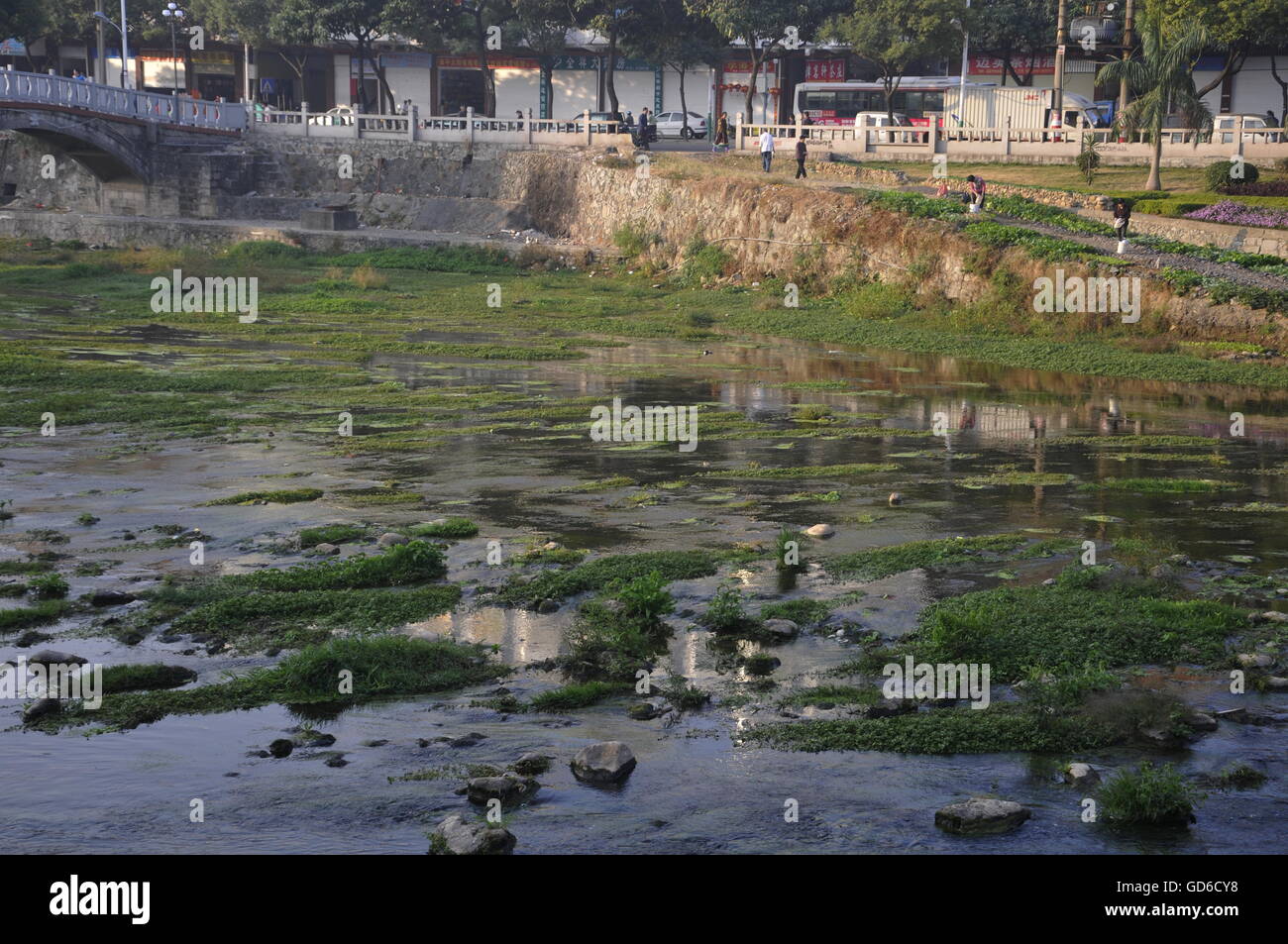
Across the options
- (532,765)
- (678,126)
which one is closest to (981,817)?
(532,765)

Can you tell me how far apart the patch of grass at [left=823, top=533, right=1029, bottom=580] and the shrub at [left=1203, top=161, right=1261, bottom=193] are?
25065 mm

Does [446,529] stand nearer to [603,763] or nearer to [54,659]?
[54,659]

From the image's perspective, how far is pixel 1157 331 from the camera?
31344 mm

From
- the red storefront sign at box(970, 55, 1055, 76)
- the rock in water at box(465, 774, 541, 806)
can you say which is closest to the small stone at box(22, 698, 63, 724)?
the rock in water at box(465, 774, 541, 806)

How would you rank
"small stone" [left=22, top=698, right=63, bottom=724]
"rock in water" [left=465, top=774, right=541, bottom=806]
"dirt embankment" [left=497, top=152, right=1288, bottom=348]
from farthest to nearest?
"dirt embankment" [left=497, top=152, right=1288, bottom=348] → "small stone" [left=22, top=698, right=63, bottom=724] → "rock in water" [left=465, top=774, right=541, bottom=806]

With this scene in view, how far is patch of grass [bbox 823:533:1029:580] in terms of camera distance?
50.5ft

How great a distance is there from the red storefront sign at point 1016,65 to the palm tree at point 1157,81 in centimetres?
1897

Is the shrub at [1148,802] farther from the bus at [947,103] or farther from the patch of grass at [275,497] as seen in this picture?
the bus at [947,103]

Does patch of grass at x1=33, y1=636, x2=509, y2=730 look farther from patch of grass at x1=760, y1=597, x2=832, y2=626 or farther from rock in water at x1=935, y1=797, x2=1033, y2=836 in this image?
rock in water at x1=935, y1=797, x2=1033, y2=836

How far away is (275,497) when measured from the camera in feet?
59.9
